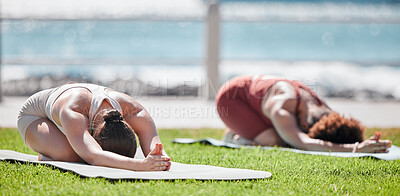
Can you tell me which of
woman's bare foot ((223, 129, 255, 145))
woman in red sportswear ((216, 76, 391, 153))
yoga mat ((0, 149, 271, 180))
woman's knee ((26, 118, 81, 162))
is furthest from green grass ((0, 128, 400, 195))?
woman's bare foot ((223, 129, 255, 145))

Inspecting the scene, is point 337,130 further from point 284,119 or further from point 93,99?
point 93,99

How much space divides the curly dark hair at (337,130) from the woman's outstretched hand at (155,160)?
4.75ft

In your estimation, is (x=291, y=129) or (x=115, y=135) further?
(x=291, y=129)

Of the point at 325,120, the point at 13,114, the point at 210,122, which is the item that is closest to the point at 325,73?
the point at 210,122

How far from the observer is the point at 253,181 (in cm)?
243

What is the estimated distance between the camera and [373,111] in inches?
257

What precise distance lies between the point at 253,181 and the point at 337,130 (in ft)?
4.36

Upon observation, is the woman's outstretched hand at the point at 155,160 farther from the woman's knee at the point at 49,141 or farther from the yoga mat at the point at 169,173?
the woman's knee at the point at 49,141

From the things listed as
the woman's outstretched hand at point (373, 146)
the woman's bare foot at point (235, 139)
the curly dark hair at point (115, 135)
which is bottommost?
the woman's bare foot at point (235, 139)

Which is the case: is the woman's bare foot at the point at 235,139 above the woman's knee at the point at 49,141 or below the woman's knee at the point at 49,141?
below

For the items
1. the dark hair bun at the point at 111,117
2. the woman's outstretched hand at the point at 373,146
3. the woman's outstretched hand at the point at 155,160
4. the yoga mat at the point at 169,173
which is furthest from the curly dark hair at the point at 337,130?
the dark hair bun at the point at 111,117

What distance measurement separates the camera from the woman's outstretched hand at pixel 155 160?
2.47 metres

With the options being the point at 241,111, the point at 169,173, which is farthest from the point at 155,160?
the point at 241,111

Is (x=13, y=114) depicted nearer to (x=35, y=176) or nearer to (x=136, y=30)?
(x=35, y=176)
